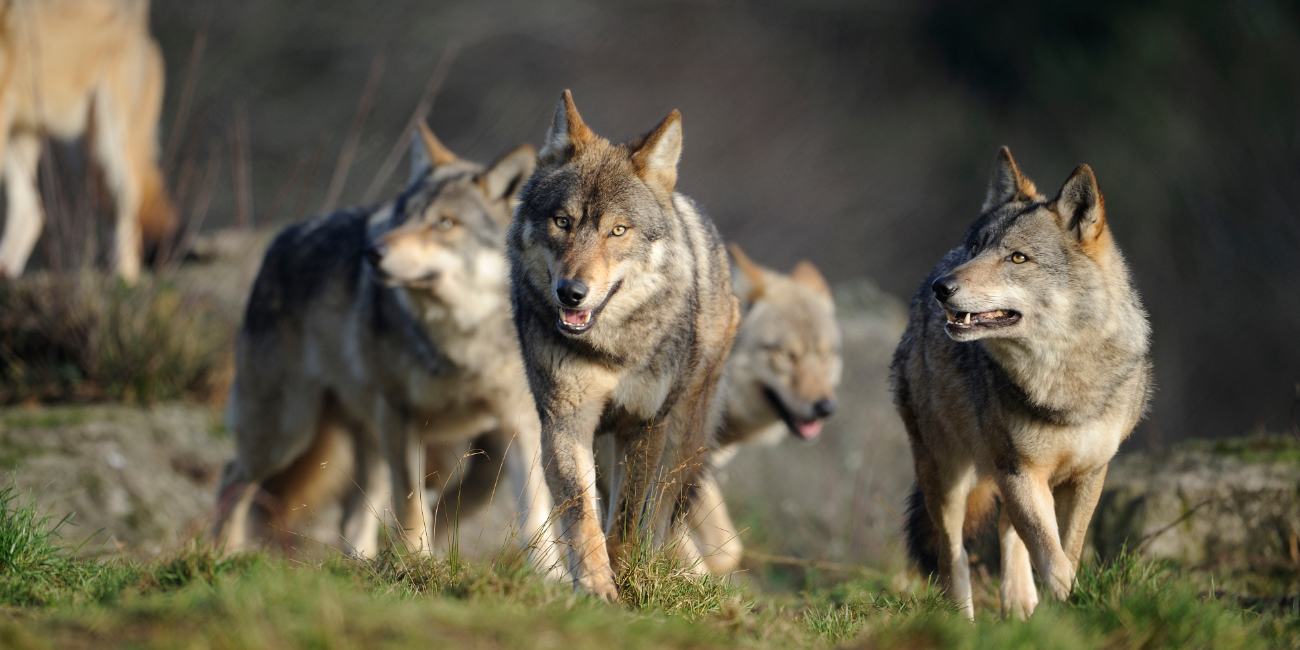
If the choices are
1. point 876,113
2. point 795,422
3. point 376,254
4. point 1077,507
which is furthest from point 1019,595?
point 876,113

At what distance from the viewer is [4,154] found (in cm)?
696

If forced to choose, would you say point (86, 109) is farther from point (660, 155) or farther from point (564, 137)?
point (660, 155)

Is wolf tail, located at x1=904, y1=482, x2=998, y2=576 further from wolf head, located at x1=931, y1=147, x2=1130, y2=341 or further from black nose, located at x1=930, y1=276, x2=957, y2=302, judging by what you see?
black nose, located at x1=930, y1=276, x2=957, y2=302

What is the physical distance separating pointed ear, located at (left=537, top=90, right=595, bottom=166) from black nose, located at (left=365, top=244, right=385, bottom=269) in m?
1.47

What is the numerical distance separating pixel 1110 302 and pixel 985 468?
0.72 meters

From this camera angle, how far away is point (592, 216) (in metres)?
3.33

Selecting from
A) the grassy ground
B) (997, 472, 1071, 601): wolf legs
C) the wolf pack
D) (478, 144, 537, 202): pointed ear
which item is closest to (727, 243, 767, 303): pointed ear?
the wolf pack

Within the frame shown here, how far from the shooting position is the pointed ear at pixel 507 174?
16.9 ft

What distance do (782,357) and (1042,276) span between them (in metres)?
2.77

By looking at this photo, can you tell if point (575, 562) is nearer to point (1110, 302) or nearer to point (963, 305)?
point (963, 305)

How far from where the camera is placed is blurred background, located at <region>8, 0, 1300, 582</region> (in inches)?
459

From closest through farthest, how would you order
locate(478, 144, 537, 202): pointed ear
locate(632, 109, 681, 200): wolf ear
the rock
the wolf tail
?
locate(632, 109, 681, 200): wolf ear < the wolf tail < the rock < locate(478, 144, 537, 202): pointed ear

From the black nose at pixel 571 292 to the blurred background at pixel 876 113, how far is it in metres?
9.50

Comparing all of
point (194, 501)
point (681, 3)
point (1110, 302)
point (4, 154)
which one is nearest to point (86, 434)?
point (194, 501)
